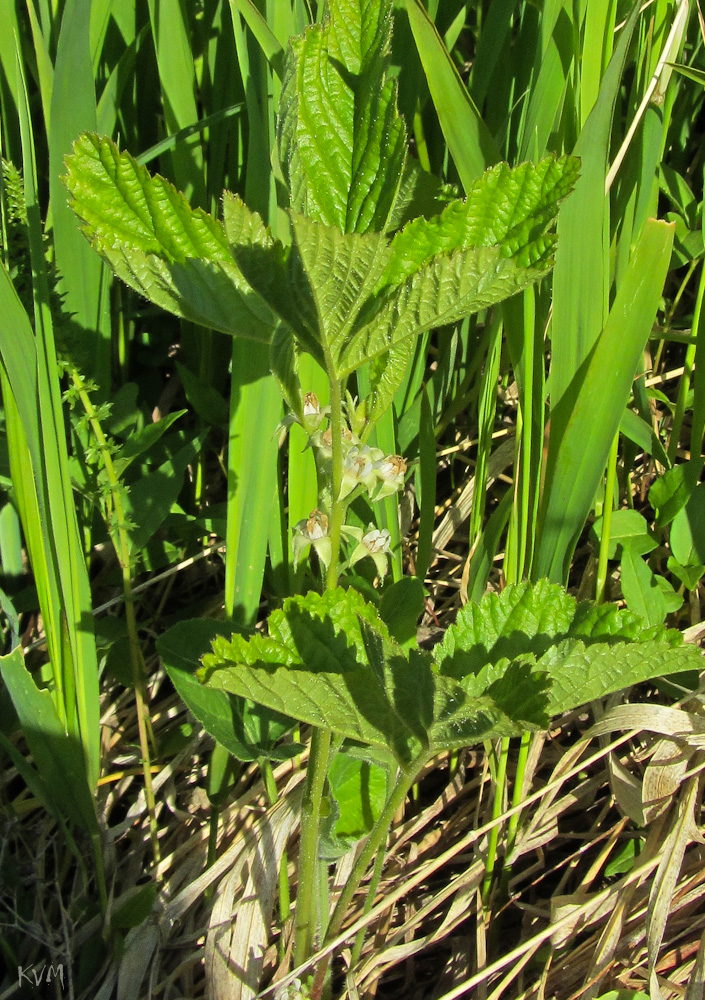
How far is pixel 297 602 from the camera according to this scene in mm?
669

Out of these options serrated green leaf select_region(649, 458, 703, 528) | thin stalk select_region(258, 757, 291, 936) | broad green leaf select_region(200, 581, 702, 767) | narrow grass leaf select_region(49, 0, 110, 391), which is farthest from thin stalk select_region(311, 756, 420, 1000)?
narrow grass leaf select_region(49, 0, 110, 391)

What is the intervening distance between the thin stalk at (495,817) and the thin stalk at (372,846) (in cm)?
22

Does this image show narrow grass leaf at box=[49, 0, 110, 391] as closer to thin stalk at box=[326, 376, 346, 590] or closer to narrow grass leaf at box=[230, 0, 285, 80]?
narrow grass leaf at box=[230, 0, 285, 80]

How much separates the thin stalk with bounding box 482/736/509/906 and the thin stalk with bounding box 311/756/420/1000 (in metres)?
0.22

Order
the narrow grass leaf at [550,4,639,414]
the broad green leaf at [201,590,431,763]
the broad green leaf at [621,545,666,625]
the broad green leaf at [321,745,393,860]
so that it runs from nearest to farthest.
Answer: the broad green leaf at [201,590,431,763]
the narrow grass leaf at [550,4,639,414]
the broad green leaf at [321,745,393,860]
the broad green leaf at [621,545,666,625]

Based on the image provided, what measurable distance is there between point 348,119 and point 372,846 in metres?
0.58

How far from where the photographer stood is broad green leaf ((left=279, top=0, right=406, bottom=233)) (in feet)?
1.87

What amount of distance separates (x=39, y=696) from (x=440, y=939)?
59 centimetres

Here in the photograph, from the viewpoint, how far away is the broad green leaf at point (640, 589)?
1035 millimetres

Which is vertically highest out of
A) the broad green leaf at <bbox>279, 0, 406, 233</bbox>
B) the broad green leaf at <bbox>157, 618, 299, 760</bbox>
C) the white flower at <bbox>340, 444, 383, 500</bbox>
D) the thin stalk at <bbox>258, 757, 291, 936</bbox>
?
the broad green leaf at <bbox>279, 0, 406, 233</bbox>

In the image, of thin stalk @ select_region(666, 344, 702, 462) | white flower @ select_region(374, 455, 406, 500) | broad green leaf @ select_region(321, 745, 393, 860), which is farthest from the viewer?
thin stalk @ select_region(666, 344, 702, 462)

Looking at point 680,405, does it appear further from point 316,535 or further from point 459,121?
point 316,535

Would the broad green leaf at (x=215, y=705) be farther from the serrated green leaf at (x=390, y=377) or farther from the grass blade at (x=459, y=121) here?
the grass blade at (x=459, y=121)

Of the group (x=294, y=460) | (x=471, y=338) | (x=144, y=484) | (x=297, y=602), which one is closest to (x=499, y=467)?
(x=471, y=338)
